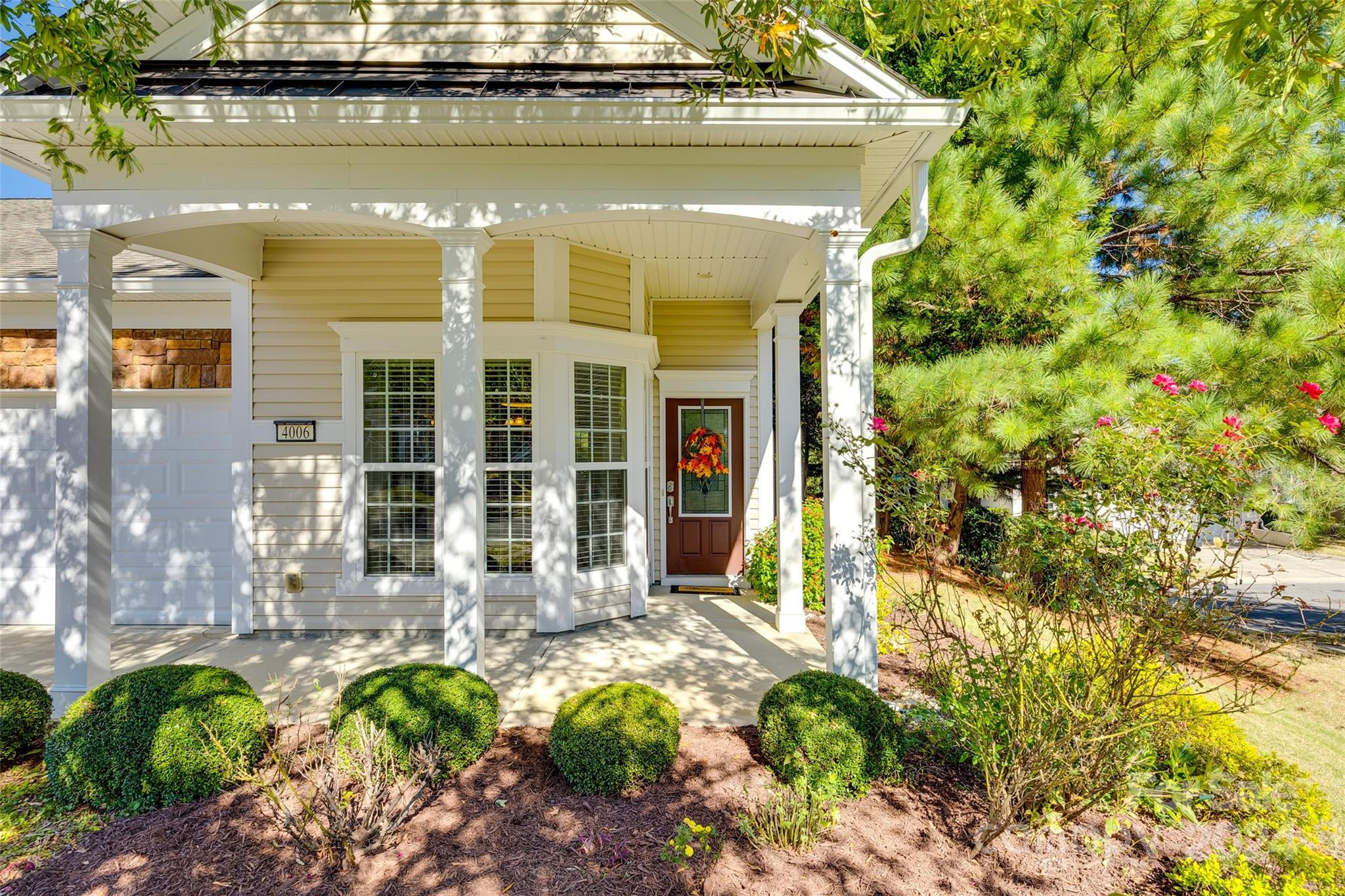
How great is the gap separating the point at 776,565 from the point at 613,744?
3983mm

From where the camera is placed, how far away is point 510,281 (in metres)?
5.39

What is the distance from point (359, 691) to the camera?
10.2ft

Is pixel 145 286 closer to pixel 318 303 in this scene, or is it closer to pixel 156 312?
pixel 156 312

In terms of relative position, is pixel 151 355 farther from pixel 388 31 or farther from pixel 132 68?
pixel 388 31

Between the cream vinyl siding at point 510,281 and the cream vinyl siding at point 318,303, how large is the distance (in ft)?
1.59

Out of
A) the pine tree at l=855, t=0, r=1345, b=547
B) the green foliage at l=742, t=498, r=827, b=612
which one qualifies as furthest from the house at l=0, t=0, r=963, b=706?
the pine tree at l=855, t=0, r=1345, b=547

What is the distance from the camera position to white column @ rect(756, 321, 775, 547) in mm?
7258

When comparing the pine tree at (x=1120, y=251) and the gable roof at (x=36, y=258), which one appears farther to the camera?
the gable roof at (x=36, y=258)

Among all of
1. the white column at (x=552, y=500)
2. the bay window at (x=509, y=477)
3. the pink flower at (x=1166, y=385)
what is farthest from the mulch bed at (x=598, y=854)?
the bay window at (x=509, y=477)

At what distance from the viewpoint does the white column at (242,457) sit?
5387 millimetres

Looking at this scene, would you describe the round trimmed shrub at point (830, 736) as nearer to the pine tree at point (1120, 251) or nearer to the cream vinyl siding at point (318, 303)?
the pine tree at point (1120, 251)

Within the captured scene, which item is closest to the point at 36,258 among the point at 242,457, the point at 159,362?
the point at 159,362

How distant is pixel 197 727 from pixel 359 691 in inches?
27.0

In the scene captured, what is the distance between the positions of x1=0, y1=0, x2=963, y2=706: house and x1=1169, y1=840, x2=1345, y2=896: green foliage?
160 centimetres
